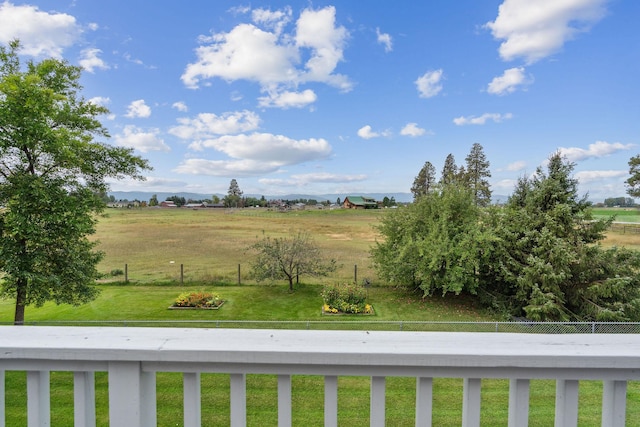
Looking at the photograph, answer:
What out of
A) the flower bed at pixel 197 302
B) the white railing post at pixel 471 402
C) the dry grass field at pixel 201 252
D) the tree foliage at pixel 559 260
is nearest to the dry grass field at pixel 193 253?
the dry grass field at pixel 201 252

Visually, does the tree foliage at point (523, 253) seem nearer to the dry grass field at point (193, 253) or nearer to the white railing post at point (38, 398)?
the dry grass field at point (193, 253)

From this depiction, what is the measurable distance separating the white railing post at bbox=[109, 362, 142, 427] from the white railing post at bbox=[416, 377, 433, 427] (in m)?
0.75

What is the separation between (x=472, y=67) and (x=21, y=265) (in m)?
15.3

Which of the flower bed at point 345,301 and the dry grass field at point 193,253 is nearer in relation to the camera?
the flower bed at point 345,301

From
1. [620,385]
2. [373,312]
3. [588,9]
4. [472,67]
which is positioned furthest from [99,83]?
[472,67]

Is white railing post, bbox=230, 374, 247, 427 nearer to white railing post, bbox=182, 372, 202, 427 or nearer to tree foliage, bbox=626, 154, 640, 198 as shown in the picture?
white railing post, bbox=182, 372, 202, 427

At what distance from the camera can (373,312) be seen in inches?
332

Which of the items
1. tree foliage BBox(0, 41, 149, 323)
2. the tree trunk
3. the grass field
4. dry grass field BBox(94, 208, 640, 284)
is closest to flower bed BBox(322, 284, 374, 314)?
the grass field

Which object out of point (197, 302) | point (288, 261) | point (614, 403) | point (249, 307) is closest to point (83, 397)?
point (614, 403)

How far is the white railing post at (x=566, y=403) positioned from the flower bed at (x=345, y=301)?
771 cm

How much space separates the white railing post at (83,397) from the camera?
806mm

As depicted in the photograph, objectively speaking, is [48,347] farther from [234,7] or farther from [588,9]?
[588,9]

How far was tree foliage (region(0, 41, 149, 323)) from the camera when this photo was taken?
5.58m

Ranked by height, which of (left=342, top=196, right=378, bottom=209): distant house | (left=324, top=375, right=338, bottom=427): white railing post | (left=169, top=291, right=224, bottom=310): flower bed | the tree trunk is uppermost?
(left=342, top=196, right=378, bottom=209): distant house
